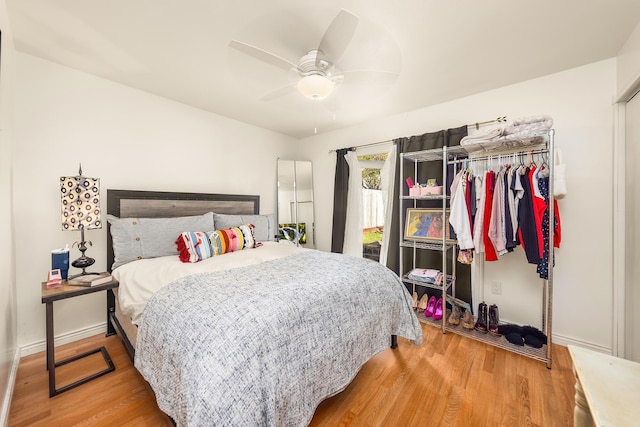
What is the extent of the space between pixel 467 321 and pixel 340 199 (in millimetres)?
2176

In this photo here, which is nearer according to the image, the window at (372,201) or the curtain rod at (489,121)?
the curtain rod at (489,121)

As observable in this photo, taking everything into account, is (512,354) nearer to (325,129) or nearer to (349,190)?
(349,190)

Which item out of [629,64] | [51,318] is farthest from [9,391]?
[629,64]

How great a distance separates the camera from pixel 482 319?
8.13 feet

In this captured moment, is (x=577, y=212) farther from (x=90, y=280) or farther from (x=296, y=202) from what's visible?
(x=90, y=280)

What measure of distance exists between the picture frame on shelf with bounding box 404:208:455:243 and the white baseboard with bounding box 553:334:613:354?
1.22 meters

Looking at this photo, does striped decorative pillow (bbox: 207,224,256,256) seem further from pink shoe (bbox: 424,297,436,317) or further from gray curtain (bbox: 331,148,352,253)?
pink shoe (bbox: 424,297,436,317)

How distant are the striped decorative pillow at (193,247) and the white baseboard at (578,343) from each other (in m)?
3.26

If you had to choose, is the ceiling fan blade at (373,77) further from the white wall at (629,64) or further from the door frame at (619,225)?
the door frame at (619,225)

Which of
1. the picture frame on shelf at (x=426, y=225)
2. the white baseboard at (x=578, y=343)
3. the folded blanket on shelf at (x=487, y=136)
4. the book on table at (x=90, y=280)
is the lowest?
the white baseboard at (x=578, y=343)

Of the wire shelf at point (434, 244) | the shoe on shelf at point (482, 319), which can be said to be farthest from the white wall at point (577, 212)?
the wire shelf at point (434, 244)

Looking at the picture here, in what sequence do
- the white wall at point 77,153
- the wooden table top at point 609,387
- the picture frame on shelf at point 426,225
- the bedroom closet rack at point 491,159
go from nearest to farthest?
the wooden table top at point 609,387, the bedroom closet rack at point 491,159, the white wall at point 77,153, the picture frame on shelf at point 426,225

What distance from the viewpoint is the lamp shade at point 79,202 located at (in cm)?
181

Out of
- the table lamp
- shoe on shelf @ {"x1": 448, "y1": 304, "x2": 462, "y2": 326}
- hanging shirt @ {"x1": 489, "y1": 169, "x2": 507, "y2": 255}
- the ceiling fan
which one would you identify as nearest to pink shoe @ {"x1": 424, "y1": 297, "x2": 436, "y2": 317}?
shoe on shelf @ {"x1": 448, "y1": 304, "x2": 462, "y2": 326}
